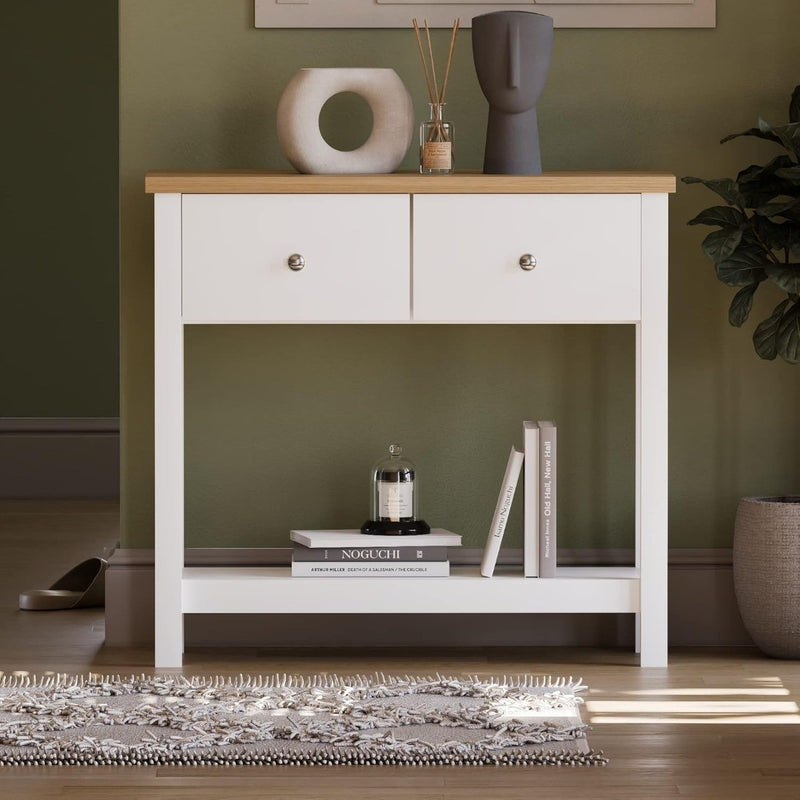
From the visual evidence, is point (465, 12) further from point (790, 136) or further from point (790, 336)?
point (790, 336)

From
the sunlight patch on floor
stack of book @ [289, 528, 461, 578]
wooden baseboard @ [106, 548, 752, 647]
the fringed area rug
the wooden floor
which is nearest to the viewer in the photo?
the wooden floor

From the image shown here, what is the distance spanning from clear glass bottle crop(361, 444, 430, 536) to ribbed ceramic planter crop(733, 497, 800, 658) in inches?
22.3

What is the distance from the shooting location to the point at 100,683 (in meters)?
2.11

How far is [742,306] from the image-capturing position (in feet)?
7.66

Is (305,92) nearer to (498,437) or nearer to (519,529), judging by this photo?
(498,437)

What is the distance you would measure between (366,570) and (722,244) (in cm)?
82

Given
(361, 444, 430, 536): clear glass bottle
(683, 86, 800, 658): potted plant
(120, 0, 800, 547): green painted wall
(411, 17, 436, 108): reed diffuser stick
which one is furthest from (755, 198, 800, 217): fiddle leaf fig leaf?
(361, 444, 430, 536): clear glass bottle

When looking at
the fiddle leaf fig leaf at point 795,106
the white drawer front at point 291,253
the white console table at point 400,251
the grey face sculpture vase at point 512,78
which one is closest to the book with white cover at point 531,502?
the white console table at point 400,251

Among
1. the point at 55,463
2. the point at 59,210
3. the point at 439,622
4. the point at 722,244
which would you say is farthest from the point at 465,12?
the point at 55,463

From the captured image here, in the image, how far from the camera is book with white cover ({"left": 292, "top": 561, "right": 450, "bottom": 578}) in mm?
2324

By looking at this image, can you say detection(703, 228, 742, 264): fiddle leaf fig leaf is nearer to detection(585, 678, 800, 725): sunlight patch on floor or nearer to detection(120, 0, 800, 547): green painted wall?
detection(120, 0, 800, 547): green painted wall

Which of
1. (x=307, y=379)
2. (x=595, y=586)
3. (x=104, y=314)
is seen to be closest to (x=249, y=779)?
(x=595, y=586)

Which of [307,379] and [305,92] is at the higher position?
[305,92]

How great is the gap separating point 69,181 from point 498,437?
2.88 metres
